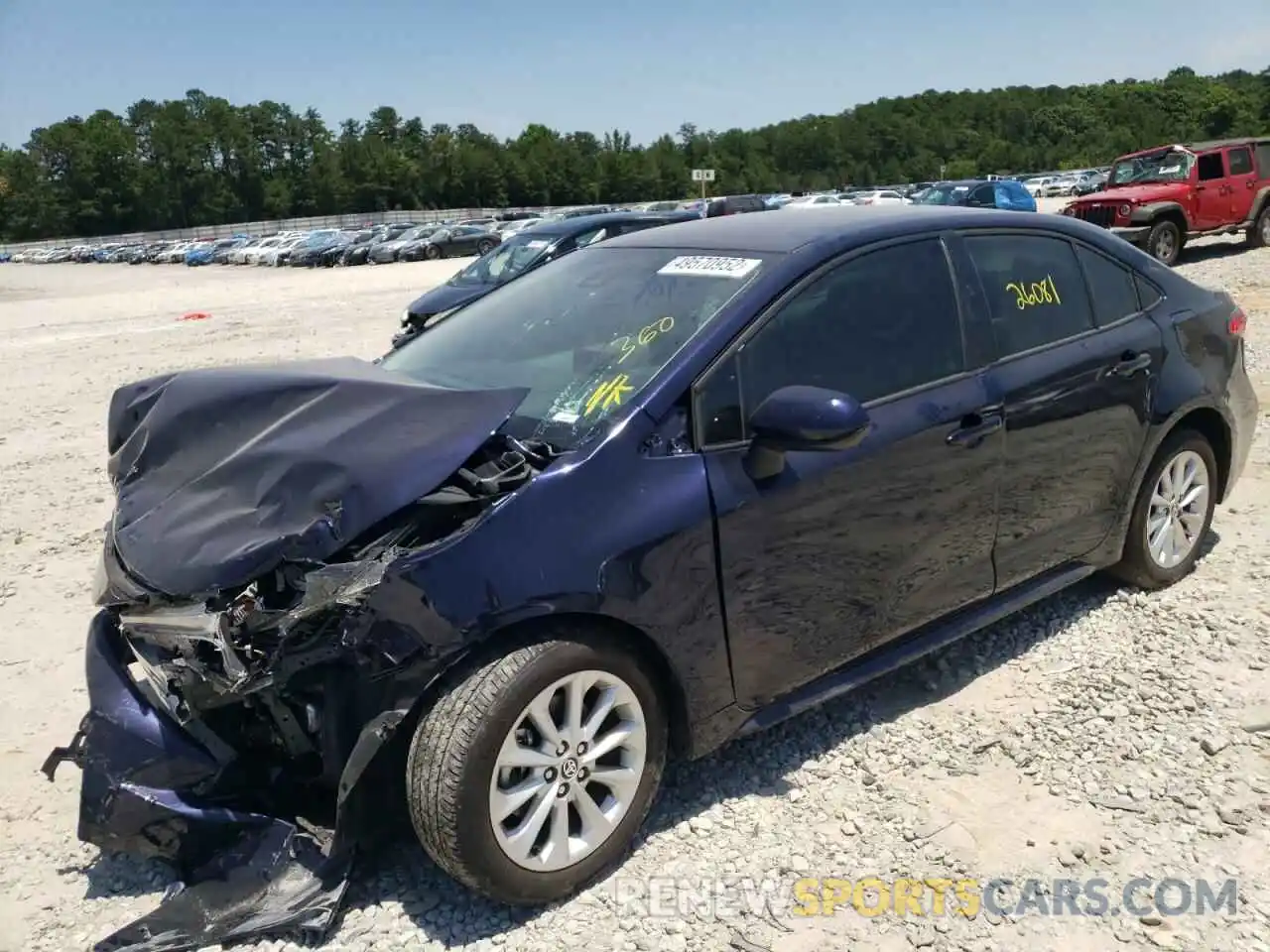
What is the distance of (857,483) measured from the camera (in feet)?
10.3

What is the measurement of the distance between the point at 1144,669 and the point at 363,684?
116 inches

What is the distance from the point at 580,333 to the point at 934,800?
1885mm

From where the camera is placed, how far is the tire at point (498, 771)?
2459 millimetres

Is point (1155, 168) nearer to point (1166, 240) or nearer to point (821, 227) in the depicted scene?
point (1166, 240)

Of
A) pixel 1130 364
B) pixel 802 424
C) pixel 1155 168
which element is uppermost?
pixel 1155 168


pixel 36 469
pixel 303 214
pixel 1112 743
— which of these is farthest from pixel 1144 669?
pixel 303 214

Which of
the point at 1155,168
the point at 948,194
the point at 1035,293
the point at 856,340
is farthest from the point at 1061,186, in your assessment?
the point at 856,340

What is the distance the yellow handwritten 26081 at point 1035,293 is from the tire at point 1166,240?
552 inches

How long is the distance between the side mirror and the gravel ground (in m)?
1.12

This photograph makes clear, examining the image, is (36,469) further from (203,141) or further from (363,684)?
(203,141)

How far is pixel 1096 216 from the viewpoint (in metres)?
16.6

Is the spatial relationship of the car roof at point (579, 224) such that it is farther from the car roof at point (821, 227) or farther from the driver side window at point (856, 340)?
the driver side window at point (856, 340)

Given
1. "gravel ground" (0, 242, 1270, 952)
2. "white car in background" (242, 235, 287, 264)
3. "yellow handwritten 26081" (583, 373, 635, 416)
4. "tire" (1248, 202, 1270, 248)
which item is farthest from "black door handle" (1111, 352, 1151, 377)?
"white car in background" (242, 235, 287, 264)

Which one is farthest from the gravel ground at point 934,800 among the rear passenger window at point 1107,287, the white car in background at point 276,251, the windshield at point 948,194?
the white car in background at point 276,251
